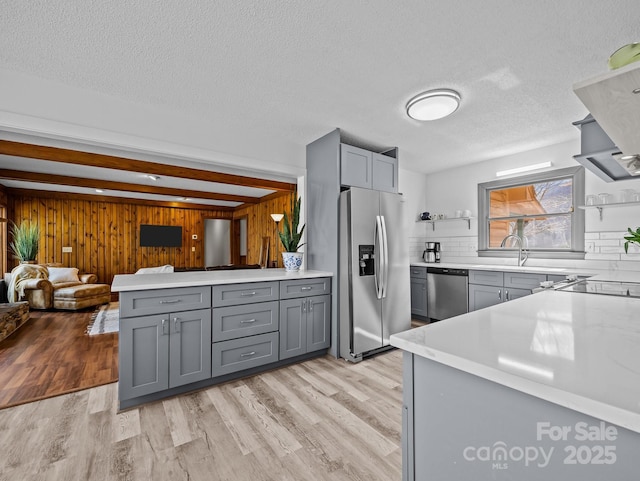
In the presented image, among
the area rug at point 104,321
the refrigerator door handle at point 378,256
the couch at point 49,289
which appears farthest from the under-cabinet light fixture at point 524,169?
the couch at point 49,289

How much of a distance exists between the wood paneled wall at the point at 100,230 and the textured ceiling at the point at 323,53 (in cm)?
529

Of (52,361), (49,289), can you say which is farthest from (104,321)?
(52,361)

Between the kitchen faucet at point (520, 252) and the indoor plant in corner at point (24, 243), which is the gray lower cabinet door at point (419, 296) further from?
the indoor plant in corner at point (24, 243)

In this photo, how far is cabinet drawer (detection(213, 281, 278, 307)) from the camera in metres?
2.45

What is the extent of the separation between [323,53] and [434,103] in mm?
1024

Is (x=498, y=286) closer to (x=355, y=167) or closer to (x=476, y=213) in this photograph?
(x=476, y=213)

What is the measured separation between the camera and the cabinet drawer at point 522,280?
126 inches

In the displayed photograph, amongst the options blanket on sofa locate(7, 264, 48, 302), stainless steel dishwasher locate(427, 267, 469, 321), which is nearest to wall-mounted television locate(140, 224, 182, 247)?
blanket on sofa locate(7, 264, 48, 302)

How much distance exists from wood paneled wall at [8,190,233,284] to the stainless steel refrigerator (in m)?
6.11

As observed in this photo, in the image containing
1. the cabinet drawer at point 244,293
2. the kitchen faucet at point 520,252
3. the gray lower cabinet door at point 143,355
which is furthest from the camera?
the kitchen faucet at point 520,252

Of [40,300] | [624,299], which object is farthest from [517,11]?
[40,300]

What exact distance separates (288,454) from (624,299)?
1.84 metres

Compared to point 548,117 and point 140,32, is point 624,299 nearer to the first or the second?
point 548,117

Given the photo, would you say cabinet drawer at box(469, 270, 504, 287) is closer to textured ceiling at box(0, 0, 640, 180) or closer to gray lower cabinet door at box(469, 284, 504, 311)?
gray lower cabinet door at box(469, 284, 504, 311)
